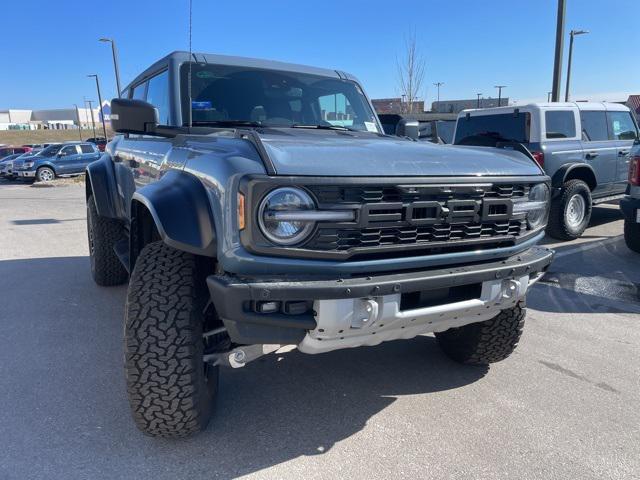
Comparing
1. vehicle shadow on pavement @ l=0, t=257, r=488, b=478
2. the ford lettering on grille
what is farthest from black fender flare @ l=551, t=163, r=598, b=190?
the ford lettering on grille

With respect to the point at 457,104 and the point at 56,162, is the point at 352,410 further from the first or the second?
the point at 457,104

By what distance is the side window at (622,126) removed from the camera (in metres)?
8.80

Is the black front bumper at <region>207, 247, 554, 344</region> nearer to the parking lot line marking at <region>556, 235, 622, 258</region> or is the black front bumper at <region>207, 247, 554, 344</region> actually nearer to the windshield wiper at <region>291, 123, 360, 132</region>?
the windshield wiper at <region>291, 123, 360, 132</region>

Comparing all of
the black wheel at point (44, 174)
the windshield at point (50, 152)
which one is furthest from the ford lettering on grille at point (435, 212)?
the windshield at point (50, 152)

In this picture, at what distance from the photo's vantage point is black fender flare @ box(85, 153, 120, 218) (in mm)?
4641

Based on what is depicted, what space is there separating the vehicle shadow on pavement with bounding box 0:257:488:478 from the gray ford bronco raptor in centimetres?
19

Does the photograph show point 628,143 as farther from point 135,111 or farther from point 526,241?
point 135,111

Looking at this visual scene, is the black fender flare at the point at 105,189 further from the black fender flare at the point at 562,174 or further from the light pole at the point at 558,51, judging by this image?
the light pole at the point at 558,51

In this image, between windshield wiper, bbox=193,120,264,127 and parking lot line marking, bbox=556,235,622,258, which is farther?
parking lot line marking, bbox=556,235,622,258

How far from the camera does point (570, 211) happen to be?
25.9 feet

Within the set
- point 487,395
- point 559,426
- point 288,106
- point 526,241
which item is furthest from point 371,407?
point 288,106

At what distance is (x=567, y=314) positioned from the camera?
4.64 m

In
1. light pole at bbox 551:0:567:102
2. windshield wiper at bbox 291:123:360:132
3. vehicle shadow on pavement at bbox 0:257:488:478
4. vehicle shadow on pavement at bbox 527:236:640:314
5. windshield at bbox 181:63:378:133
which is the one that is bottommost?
vehicle shadow on pavement at bbox 0:257:488:478

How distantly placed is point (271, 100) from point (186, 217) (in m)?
1.64
